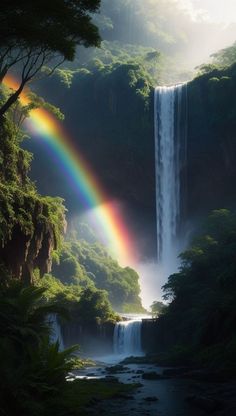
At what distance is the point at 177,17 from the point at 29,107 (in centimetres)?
10637

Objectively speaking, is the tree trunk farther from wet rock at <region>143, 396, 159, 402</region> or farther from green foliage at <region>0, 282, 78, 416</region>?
wet rock at <region>143, 396, 159, 402</region>

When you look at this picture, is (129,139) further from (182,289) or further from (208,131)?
(182,289)

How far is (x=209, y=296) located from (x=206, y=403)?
13838 mm

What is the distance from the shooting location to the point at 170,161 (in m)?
56.2

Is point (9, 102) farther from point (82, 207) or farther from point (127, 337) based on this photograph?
point (82, 207)

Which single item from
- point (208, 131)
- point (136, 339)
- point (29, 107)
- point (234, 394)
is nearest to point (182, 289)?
point (136, 339)

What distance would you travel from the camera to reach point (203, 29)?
410 ft

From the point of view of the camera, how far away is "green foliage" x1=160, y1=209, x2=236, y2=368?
21312mm

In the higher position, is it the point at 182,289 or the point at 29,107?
the point at 29,107

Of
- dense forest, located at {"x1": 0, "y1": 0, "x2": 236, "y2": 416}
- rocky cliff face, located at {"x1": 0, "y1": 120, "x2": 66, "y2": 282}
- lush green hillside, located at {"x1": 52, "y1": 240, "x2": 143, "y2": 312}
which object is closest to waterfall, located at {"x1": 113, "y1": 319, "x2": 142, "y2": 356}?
dense forest, located at {"x1": 0, "y1": 0, "x2": 236, "y2": 416}

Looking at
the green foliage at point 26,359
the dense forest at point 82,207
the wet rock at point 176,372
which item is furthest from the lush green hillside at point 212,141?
the green foliage at point 26,359

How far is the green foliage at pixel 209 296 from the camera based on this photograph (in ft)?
69.9

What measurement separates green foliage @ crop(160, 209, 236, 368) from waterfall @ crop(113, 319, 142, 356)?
3786 millimetres

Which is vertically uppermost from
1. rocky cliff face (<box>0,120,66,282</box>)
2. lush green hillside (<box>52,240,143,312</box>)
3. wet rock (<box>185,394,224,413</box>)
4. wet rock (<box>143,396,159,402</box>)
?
lush green hillside (<box>52,240,143,312</box>)
